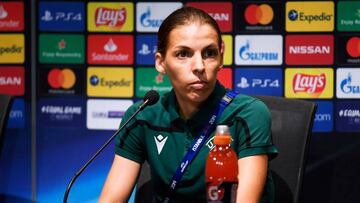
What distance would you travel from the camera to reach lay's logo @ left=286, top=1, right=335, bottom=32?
8.62 ft

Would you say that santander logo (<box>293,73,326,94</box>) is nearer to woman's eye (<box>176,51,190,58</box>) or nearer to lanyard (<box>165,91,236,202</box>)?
lanyard (<box>165,91,236,202</box>)

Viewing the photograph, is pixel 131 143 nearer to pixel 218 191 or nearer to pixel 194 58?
pixel 194 58

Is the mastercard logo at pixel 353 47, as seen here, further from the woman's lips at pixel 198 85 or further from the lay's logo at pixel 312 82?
the woman's lips at pixel 198 85

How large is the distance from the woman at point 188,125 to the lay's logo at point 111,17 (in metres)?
1.00

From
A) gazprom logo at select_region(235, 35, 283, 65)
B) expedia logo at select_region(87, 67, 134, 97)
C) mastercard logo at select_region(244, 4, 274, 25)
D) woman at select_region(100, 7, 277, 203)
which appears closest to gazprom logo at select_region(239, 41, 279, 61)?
gazprom logo at select_region(235, 35, 283, 65)

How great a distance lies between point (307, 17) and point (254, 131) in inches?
46.1

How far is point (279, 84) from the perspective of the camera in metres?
2.69

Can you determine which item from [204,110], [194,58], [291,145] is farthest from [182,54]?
[291,145]

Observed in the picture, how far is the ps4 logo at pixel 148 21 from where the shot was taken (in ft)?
9.00

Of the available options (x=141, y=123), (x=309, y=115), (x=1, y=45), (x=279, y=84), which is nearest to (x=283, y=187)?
(x=309, y=115)

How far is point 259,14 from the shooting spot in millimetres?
2670

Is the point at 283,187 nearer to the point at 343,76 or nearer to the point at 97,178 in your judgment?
the point at 343,76

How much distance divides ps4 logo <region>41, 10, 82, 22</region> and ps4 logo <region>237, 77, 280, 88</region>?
847 millimetres

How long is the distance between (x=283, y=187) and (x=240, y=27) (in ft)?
3.29
